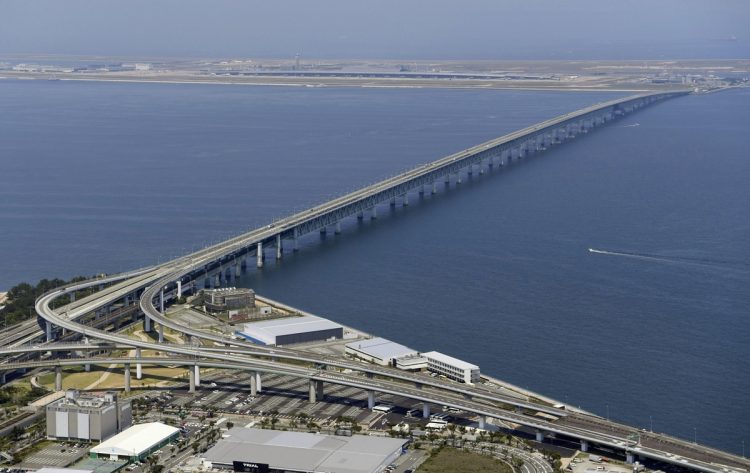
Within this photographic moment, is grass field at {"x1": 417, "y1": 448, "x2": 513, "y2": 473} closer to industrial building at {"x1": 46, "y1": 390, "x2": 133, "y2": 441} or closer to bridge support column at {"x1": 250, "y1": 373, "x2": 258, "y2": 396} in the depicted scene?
bridge support column at {"x1": 250, "y1": 373, "x2": 258, "y2": 396}

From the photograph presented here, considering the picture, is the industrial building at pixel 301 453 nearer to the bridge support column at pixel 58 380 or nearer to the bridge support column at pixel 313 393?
the bridge support column at pixel 313 393

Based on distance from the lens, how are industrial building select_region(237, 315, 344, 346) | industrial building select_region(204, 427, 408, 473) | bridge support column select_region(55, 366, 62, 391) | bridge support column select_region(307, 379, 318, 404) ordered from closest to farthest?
1. industrial building select_region(204, 427, 408, 473)
2. bridge support column select_region(307, 379, 318, 404)
3. bridge support column select_region(55, 366, 62, 391)
4. industrial building select_region(237, 315, 344, 346)

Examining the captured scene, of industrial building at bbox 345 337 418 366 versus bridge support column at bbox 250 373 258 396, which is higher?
industrial building at bbox 345 337 418 366

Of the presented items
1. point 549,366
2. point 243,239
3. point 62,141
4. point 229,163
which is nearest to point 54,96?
point 62,141

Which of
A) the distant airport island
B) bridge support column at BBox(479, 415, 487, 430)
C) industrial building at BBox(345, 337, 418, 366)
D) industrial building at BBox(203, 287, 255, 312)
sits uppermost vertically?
the distant airport island

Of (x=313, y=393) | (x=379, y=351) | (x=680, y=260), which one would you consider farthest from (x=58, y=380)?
(x=680, y=260)

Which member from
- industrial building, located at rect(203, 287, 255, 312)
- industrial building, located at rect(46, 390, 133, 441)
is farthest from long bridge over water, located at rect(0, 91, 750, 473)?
industrial building, located at rect(46, 390, 133, 441)

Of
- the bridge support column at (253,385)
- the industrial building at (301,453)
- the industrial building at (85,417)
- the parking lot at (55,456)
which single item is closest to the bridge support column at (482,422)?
the industrial building at (301,453)
